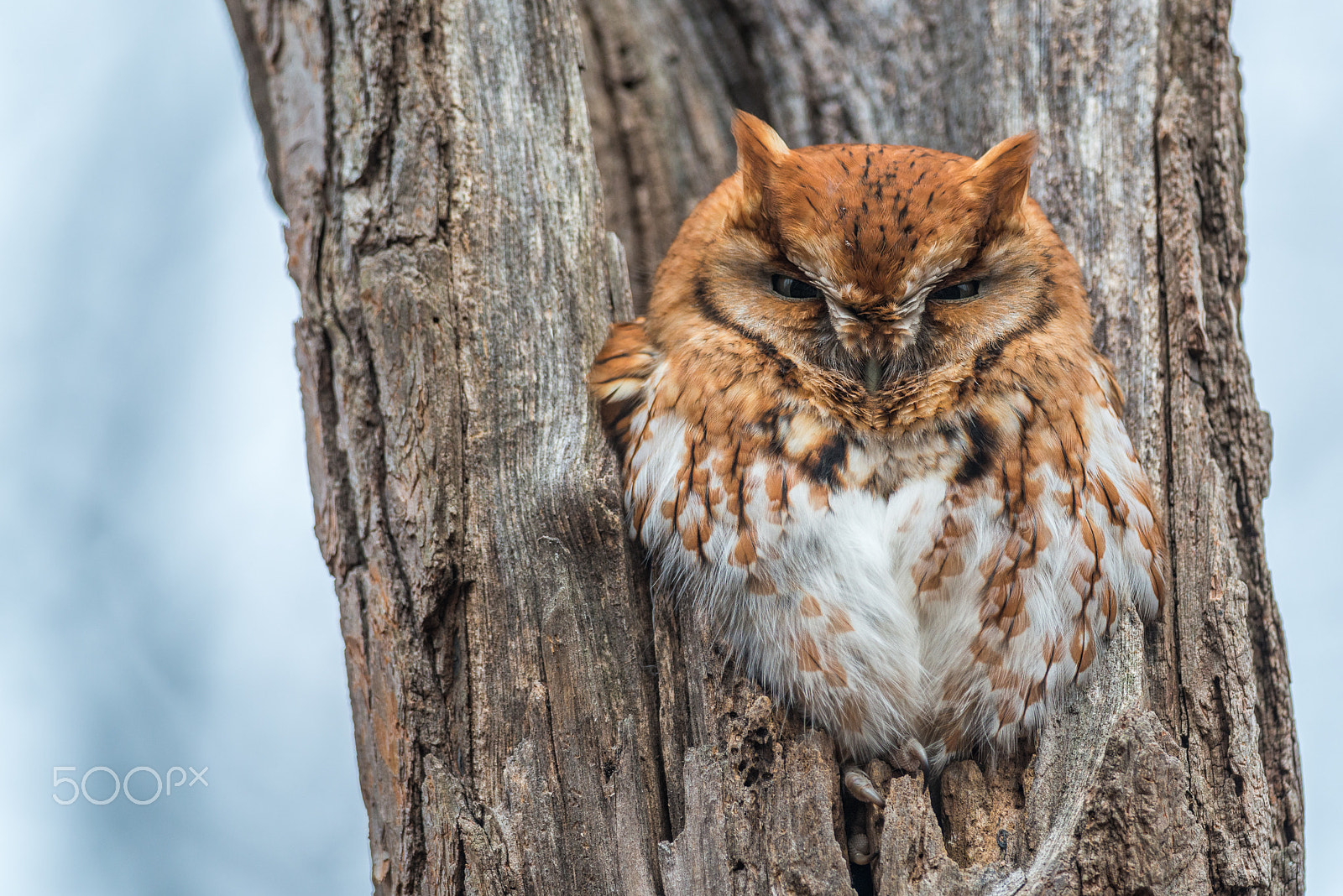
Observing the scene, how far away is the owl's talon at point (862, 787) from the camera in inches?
65.3

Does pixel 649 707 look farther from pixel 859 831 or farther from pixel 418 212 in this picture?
pixel 418 212

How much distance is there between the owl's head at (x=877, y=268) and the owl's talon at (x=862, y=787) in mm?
597

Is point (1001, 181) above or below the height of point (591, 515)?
above

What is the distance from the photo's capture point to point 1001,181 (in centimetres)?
164

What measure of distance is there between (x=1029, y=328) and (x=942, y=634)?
550 mm

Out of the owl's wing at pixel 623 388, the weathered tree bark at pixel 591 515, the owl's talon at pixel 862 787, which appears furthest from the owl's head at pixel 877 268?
the owl's talon at pixel 862 787

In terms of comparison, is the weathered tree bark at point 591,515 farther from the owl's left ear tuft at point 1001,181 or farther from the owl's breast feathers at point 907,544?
the owl's left ear tuft at point 1001,181

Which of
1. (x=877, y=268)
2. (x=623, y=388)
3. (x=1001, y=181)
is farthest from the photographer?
(x=623, y=388)

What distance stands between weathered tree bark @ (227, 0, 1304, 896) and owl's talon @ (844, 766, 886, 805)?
0.03 meters

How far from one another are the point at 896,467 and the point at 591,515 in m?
0.52

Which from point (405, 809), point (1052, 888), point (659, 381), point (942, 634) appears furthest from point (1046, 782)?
point (405, 809)

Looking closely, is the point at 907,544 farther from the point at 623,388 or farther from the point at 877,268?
the point at 623,388

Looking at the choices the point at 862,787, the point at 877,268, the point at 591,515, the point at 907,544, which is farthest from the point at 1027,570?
the point at 591,515

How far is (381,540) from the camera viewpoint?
1.79 metres
